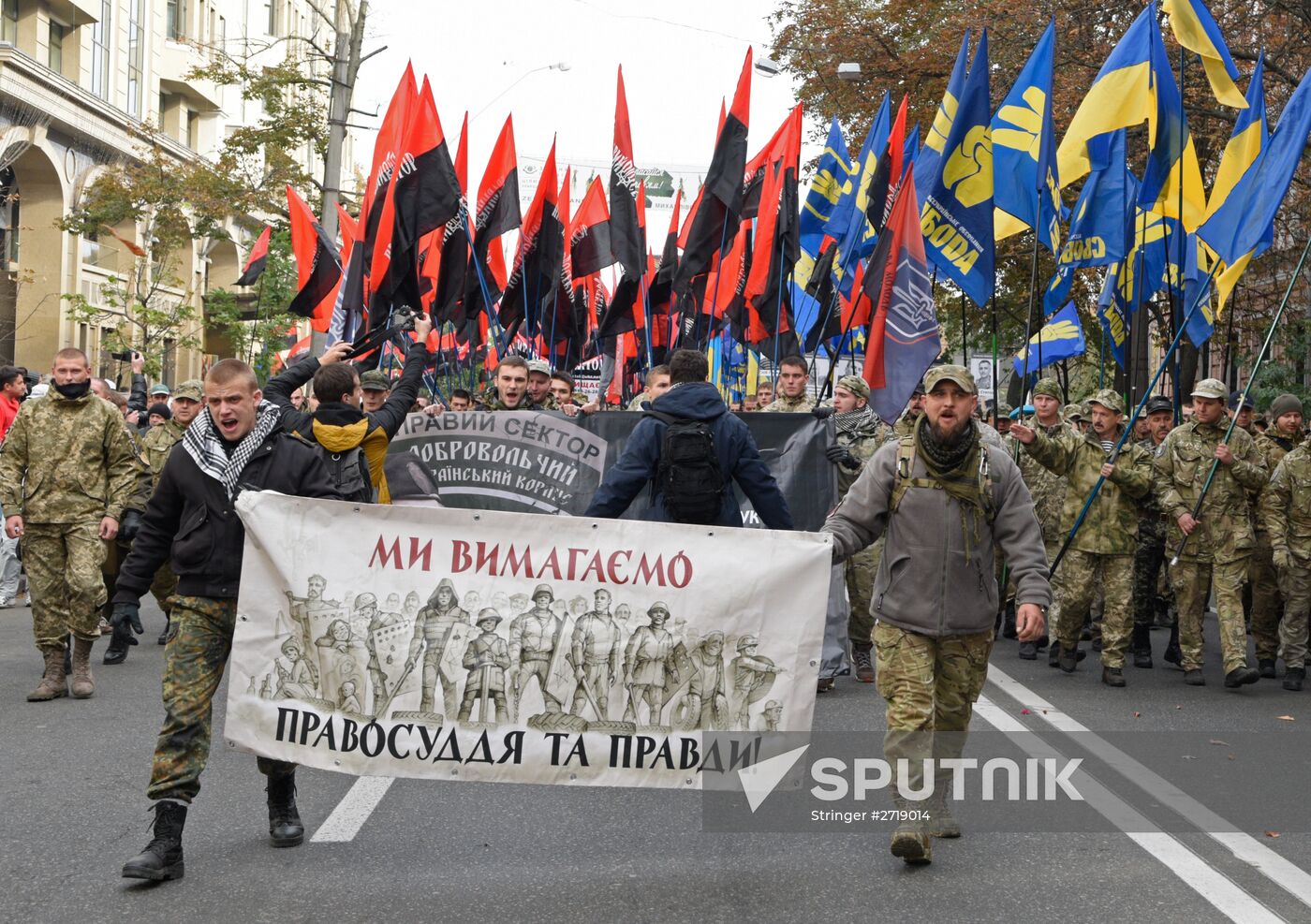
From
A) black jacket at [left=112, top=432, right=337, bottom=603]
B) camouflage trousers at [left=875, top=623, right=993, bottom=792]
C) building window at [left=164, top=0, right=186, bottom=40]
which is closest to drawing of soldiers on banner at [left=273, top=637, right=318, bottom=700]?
black jacket at [left=112, top=432, right=337, bottom=603]

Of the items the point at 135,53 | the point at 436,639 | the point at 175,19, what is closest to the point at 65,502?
the point at 436,639

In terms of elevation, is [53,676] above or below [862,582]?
below

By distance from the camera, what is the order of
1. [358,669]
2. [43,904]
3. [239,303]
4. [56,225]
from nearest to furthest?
[43,904], [358,669], [56,225], [239,303]

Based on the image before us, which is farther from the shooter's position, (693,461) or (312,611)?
(693,461)

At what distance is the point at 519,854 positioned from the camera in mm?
5574

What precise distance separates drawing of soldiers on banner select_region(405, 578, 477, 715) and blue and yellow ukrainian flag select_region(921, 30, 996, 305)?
6.33 meters

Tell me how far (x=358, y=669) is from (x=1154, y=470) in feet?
22.6

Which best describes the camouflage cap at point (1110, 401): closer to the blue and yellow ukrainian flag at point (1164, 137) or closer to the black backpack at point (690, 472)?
the blue and yellow ukrainian flag at point (1164, 137)

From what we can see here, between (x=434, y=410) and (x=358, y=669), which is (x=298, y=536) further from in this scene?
(x=434, y=410)

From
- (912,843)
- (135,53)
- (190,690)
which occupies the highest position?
(135,53)

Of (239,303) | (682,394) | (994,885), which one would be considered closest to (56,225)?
(239,303)

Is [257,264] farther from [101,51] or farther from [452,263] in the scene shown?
[101,51]

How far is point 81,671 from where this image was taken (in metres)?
8.91

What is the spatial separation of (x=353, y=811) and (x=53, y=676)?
3430 mm
